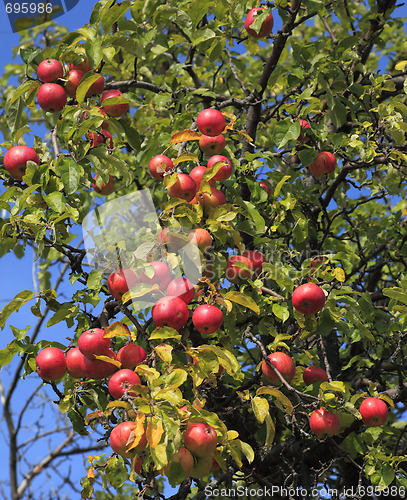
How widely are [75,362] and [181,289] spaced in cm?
53

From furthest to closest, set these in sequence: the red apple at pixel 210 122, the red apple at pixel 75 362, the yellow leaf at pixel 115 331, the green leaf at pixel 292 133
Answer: the green leaf at pixel 292 133
the red apple at pixel 210 122
the red apple at pixel 75 362
the yellow leaf at pixel 115 331

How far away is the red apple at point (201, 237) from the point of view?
92.6 inches

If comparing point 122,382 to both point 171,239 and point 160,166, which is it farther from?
point 160,166

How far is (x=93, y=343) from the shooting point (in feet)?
6.98

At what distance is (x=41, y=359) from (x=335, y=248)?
246cm

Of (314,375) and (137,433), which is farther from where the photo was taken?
(314,375)

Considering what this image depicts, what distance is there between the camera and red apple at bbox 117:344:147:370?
2154 millimetres

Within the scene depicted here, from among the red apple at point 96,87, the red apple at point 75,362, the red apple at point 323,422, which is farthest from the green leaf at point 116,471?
the red apple at point 96,87

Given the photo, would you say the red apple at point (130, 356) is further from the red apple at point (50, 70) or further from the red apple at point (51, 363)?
the red apple at point (50, 70)

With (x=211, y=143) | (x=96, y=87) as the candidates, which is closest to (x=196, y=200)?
(x=211, y=143)

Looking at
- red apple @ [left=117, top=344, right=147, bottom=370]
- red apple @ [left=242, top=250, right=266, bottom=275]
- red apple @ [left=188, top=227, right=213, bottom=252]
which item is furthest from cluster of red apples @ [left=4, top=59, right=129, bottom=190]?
red apple @ [left=117, top=344, right=147, bottom=370]

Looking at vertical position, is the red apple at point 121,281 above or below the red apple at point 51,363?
above

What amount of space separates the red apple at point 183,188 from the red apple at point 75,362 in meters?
0.81

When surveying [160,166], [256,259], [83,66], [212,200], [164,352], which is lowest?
[164,352]
